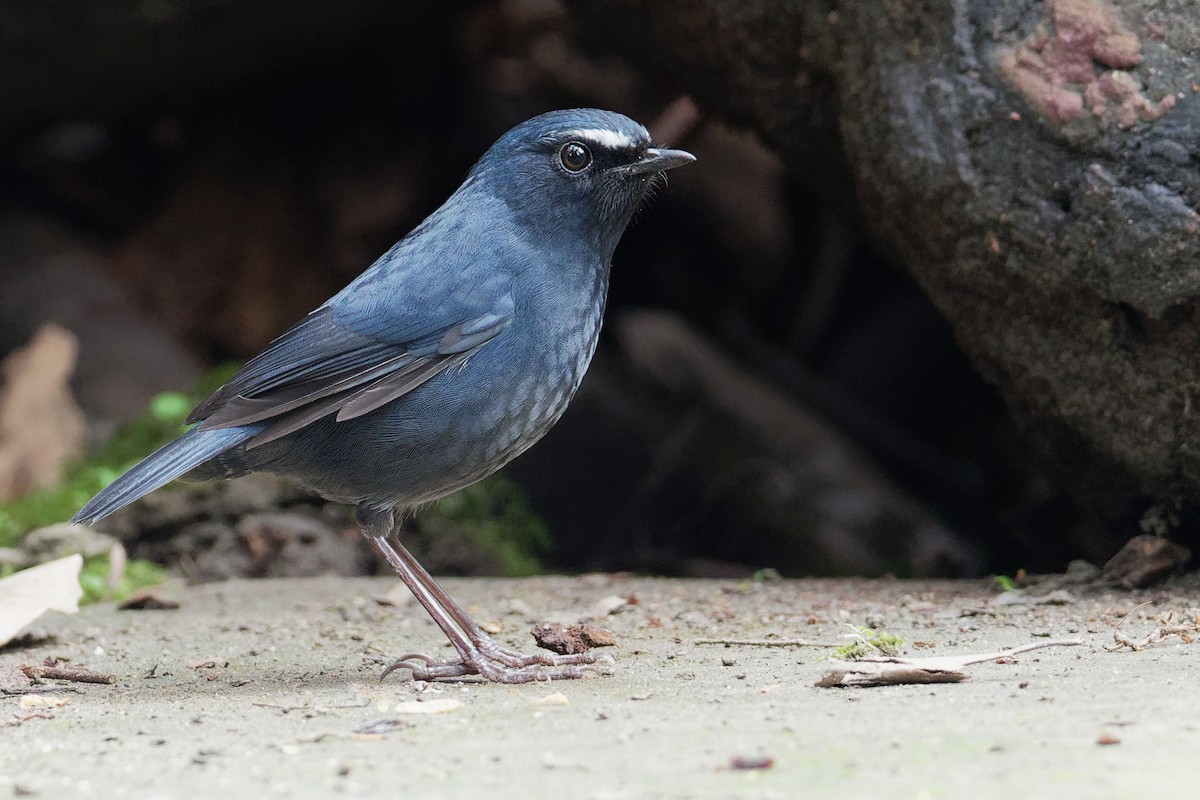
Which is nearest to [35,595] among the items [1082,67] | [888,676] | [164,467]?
[164,467]

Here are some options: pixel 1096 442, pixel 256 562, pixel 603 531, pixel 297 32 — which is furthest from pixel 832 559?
pixel 297 32

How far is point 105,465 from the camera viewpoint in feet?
24.1

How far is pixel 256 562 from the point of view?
20.6ft

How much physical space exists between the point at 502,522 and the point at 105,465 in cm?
235

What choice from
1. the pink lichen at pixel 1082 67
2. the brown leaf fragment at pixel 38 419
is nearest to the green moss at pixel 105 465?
the brown leaf fragment at pixel 38 419

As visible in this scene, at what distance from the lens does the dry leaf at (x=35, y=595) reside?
14.5 ft

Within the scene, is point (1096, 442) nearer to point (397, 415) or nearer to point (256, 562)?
point (397, 415)

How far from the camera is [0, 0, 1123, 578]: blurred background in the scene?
23.3ft

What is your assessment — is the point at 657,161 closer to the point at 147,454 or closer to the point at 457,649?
the point at 457,649

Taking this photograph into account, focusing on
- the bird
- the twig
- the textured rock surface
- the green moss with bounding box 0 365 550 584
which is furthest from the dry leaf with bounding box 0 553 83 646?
the textured rock surface

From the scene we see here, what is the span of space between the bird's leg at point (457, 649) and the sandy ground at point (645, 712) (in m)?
0.10

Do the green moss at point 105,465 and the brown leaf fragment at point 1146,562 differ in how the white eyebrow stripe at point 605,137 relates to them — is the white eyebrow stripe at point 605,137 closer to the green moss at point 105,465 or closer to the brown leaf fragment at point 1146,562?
the brown leaf fragment at point 1146,562

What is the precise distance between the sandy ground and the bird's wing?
83 cm

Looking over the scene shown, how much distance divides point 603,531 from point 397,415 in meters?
4.00
